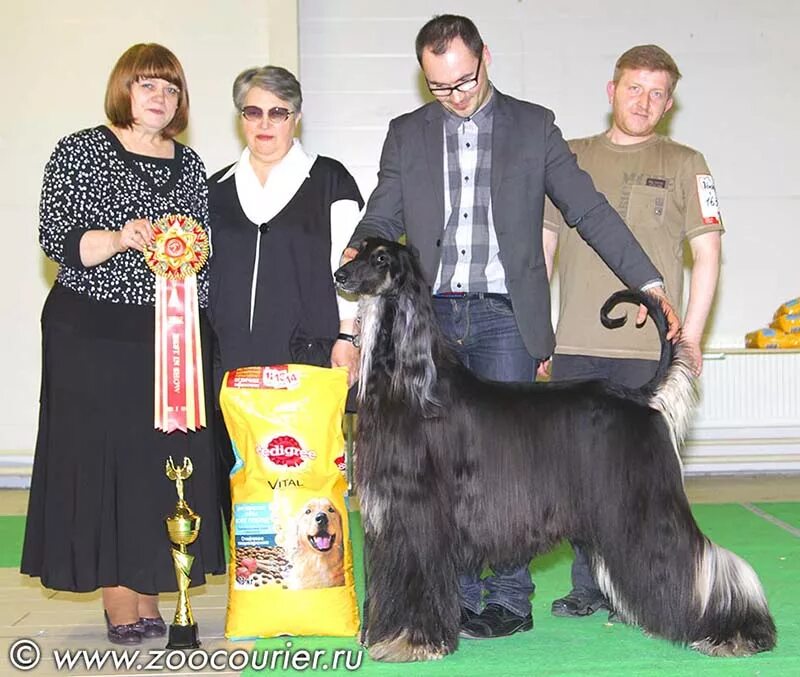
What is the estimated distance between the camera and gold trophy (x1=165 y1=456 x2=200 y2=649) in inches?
122

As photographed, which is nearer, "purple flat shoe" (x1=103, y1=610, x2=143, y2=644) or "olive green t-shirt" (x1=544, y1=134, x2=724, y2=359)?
"purple flat shoe" (x1=103, y1=610, x2=143, y2=644)

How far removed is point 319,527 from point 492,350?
2.38 ft

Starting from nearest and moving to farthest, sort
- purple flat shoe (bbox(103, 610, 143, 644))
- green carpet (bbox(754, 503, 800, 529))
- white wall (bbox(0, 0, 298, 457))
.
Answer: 1. purple flat shoe (bbox(103, 610, 143, 644))
2. green carpet (bbox(754, 503, 800, 529))
3. white wall (bbox(0, 0, 298, 457))

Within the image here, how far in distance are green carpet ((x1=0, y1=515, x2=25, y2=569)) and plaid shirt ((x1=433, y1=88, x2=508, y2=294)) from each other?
2.44 meters

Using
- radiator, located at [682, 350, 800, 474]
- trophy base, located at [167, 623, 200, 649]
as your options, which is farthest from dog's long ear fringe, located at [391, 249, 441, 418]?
radiator, located at [682, 350, 800, 474]

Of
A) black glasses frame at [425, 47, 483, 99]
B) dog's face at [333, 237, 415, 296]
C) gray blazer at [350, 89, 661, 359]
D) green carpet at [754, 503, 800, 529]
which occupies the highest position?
black glasses frame at [425, 47, 483, 99]

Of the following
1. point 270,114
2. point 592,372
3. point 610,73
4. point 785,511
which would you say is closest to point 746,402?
point 785,511

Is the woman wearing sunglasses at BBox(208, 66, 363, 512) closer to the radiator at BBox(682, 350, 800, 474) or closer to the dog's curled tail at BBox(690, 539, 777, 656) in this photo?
the dog's curled tail at BBox(690, 539, 777, 656)

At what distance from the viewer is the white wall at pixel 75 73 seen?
6320 mm

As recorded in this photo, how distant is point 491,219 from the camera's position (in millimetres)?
3221

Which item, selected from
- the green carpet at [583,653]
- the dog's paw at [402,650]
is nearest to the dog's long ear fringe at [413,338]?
the dog's paw at [402,650]

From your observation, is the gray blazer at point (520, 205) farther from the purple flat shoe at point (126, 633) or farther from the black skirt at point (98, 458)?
the purple flat shoe at point (126, 633)

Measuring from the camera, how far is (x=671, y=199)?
11.5ft

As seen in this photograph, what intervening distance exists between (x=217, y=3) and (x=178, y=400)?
3.81 metres
